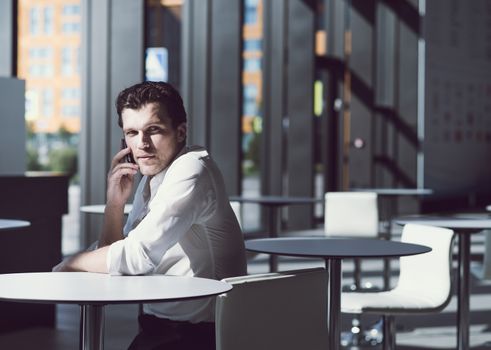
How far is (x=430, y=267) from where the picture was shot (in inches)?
150

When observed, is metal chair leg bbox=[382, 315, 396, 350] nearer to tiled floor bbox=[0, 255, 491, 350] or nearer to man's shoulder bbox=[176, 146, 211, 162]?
tiled floor bbox=[0, 255, 491, 350]

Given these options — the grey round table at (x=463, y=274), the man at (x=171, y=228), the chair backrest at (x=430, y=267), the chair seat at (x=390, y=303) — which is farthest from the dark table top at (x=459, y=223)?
the man at (x=171, y=228)

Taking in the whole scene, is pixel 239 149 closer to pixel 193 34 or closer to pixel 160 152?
pixel 193 34

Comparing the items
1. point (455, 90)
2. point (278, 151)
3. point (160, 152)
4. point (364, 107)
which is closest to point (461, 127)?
point (455, 90)

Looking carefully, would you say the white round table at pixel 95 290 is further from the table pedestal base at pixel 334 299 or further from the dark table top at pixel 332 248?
the table pedestal base at pixel 334 299

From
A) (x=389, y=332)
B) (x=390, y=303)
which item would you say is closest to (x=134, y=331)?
(x=389, y=332)

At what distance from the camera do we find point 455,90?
1435 centimetres

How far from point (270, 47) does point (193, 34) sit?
7.43ft

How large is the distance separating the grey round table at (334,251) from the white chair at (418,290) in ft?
1.13

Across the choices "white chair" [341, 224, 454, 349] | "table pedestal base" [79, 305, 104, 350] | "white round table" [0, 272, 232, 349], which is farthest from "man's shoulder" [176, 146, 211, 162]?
"white chair" [341, 224, 454, 349]

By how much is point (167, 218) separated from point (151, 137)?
0.26 meters

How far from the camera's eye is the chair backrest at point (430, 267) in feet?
12.0

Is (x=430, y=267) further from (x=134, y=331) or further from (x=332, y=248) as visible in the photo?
(x=134, y=331)

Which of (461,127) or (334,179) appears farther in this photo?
(461,127)
